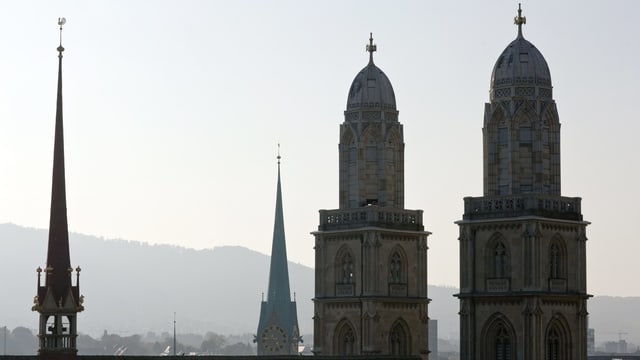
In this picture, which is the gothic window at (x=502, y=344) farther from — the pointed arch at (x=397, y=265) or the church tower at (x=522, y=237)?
the pointed arch at (x=397, y=265)

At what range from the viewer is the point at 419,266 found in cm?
13300

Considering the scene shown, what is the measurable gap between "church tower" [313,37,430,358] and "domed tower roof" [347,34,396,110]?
8 centimetres

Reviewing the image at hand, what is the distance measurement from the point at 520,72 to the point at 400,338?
2209 cm

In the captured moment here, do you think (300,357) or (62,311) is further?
(300,357)

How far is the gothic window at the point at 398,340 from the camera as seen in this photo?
131 m

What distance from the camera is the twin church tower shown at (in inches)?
4877

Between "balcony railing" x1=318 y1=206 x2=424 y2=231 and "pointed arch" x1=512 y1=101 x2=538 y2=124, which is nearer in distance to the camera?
"pointed arch" x1=512 y1=101 x2=538 y2=124

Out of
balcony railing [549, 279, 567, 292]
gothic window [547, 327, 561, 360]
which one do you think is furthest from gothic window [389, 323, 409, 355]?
balcony railing [549, 279, 567, 292]

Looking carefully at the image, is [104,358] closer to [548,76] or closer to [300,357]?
[300,357]

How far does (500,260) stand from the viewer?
125438 millimetres

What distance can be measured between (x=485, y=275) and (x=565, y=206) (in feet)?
24.8

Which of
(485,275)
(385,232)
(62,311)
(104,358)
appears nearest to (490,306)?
(485,275)

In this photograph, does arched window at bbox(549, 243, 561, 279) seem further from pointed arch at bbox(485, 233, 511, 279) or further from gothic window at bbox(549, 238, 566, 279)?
pointed arch at bbox(485, 233, 511, 279)

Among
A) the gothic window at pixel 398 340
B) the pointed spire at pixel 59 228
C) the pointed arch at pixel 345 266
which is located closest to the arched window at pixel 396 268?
the pointed arch at pixel 345 266
